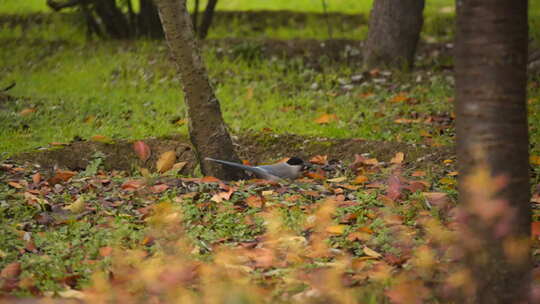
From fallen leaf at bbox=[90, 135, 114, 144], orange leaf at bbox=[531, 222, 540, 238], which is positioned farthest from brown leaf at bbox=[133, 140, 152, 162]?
orange leaf at bbox=[531, 222, 540, 238]

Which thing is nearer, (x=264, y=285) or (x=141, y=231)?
(x=264, y=285)

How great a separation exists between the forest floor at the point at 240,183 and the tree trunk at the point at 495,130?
0.15 meters

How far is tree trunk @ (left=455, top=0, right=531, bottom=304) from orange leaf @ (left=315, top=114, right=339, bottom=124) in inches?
147

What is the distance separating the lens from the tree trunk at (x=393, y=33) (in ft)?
26.0

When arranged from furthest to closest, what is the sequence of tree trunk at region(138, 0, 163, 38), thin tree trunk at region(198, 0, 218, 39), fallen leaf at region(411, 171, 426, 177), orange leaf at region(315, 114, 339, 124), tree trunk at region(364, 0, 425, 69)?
tree trunk at region(138, 0, 163, 38), thin tree trunk at region(198, 0, 218, 39), tree trunk at region(364, 0, 425, 69), orange leaf at region(315, 114, 339, 124), fallen leaf at region(411, 171, 426, 177)

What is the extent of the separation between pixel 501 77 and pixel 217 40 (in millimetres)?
7411

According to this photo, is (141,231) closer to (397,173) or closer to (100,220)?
(100,220)

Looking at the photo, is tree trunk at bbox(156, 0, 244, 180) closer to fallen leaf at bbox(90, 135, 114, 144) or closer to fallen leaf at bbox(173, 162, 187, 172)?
fallen leaf at bbox(173, 162, 187, 172)

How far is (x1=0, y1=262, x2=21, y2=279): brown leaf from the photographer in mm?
2836

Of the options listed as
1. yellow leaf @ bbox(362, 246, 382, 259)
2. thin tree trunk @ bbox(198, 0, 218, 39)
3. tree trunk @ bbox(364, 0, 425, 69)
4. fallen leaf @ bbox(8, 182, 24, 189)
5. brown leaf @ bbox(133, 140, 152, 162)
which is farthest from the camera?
thin tree trunk @ bbox(198, 0, 218, 39)

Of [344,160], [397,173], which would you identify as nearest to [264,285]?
[397,173]

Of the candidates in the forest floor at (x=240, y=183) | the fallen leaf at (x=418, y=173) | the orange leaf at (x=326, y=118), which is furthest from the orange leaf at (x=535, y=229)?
the orange leaf at (x=326, y=118)

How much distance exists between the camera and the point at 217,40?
370 inches

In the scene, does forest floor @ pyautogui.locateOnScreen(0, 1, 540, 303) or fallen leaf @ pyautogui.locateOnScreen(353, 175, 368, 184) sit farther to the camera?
fallen leaf @ pyautogui.locateOnScreen(353, 175, 368, 184)
